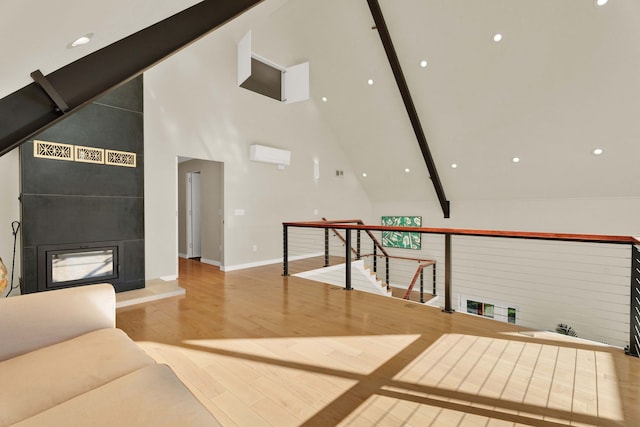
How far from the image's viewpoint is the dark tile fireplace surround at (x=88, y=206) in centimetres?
321

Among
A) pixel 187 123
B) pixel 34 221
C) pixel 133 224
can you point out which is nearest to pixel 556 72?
pixel 187 123

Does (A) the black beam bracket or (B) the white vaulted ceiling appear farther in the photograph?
(B) the white vaulted ceiling

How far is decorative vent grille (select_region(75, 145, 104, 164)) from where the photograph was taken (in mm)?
3523

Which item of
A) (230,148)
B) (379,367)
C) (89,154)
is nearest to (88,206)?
(89,154)

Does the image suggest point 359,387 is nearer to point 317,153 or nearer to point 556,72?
point 556,72

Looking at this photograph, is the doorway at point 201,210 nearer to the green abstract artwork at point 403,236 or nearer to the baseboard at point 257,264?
the baseboard at point 257,264

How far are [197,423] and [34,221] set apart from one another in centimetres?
360

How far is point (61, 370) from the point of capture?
1.26 m

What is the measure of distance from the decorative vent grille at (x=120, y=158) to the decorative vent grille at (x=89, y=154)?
7 cm

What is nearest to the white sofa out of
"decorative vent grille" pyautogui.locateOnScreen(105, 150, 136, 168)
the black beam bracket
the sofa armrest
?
the sofa armrest

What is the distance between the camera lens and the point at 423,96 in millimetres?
5879

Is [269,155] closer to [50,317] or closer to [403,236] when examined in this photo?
[50,317]

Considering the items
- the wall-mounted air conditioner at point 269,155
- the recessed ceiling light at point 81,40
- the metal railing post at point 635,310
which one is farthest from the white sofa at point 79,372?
the wall-mounted air conditioner at point 269,155

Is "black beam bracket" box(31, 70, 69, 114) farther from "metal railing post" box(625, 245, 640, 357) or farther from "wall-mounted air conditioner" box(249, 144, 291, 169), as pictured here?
"metal railing post" box(625, 245, 640, 357)
